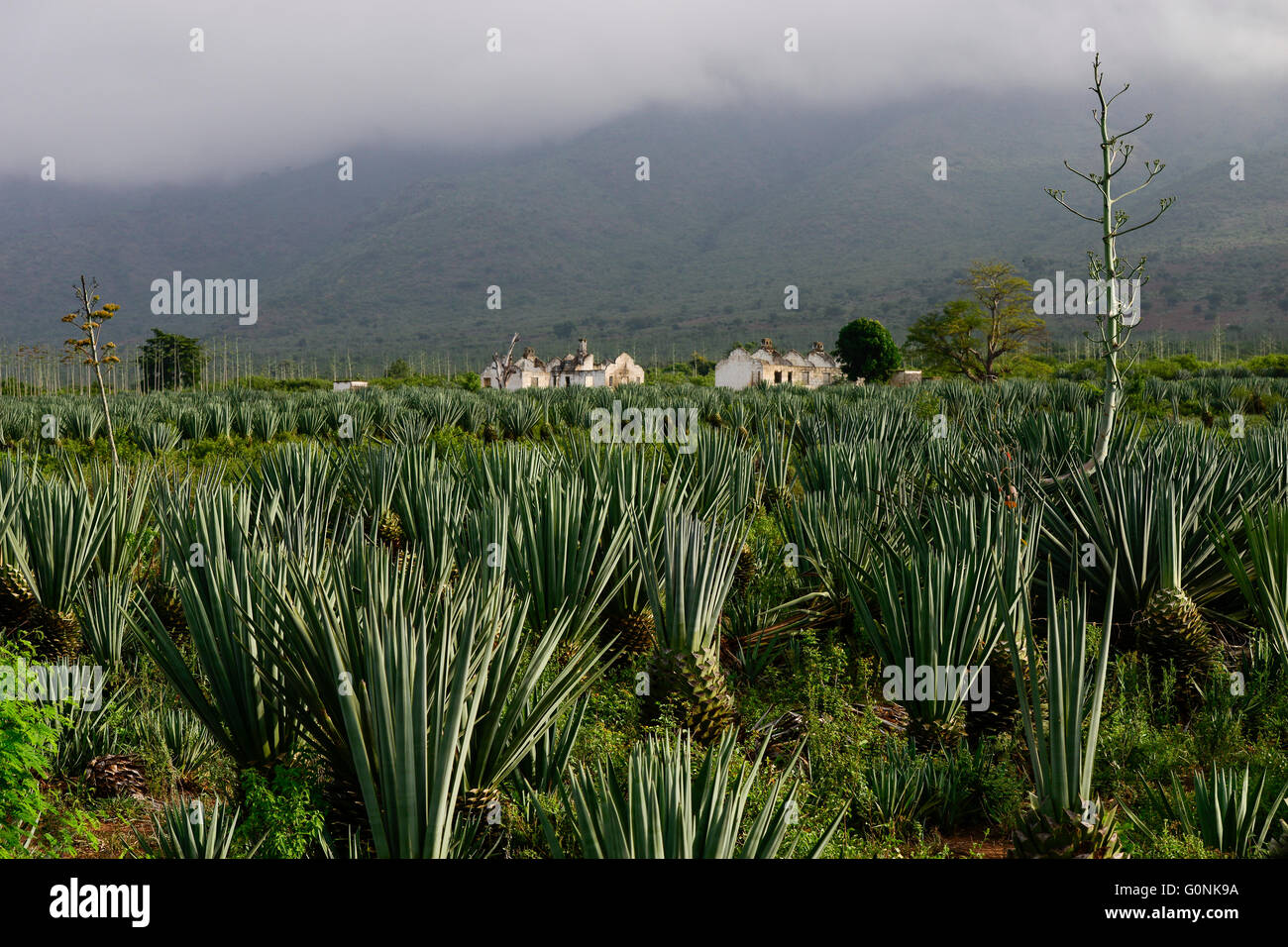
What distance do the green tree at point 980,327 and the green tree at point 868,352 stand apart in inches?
150

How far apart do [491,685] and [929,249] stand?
186849 millimetres

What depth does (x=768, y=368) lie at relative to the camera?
61938 mm

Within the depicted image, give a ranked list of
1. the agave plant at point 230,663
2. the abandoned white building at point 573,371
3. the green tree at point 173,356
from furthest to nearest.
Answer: the green tree at point 173,356, the abandoned white building at point 573,371, the agave plant at point 230,663

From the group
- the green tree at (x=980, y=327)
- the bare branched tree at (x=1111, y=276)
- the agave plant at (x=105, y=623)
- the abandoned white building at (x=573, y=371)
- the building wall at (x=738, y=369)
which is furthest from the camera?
the abandoned white building at (x=573, y=371)

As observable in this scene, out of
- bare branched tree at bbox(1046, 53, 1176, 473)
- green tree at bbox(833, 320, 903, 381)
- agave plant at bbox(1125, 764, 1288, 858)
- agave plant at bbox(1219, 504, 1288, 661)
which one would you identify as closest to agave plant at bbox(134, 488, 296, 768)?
agave plant at bbox(1125, 764, 1288, 858)

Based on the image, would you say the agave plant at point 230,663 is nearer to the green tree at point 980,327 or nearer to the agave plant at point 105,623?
the agave plant at point 105,623

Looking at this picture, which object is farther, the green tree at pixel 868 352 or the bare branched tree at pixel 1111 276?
the green tree at pixel 868 352

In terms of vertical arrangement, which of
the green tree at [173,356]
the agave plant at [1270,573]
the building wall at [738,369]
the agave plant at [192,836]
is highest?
the green tree at [173,356]

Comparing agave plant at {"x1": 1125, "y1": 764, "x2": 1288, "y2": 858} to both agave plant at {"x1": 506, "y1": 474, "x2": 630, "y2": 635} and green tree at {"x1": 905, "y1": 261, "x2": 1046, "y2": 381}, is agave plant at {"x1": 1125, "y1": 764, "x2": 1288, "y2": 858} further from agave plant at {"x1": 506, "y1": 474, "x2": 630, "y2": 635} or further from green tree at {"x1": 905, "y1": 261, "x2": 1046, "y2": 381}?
green tree at {"x1": 905, "y1": 261, "x2": 1046, "y2": 381}

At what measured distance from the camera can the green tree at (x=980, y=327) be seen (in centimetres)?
5803

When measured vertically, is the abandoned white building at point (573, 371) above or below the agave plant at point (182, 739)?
above

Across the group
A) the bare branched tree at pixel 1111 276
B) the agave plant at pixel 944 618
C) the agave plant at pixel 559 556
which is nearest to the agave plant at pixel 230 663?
the agave plant at pixel 559 556

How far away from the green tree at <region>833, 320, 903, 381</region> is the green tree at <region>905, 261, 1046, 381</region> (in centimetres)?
381

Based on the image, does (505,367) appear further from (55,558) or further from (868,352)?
(55,558)
